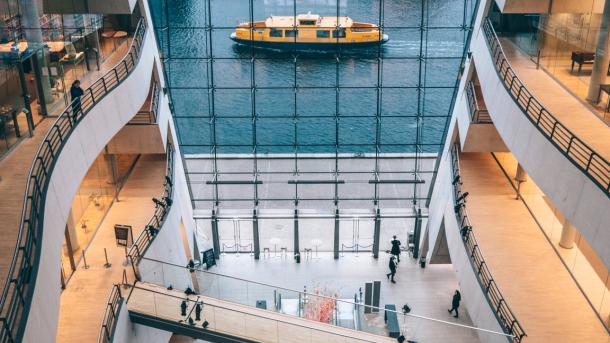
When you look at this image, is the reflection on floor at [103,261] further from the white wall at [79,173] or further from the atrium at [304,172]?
the white wall at [79,173]

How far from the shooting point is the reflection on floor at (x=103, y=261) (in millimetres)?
14172

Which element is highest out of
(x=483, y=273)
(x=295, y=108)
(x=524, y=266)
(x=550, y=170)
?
(x=550, y=170)

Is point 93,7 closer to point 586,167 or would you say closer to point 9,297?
point 9,297

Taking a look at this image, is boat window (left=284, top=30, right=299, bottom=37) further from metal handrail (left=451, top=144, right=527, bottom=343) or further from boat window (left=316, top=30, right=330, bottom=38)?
metal handrail (left=451, top=144, right=527, bottom=343)

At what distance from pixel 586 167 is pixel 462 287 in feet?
19.1

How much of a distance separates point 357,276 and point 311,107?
597 centimetres

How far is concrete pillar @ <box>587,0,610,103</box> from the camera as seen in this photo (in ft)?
51.3

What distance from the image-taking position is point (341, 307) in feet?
54.3

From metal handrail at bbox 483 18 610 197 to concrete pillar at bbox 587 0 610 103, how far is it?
1206 millimetres

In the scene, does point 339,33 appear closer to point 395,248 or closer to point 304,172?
point 304,172

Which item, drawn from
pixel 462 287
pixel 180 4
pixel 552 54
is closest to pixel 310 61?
pixel 180 4

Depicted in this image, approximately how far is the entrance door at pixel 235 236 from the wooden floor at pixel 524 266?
7.59m

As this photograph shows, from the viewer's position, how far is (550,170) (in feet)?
45.8

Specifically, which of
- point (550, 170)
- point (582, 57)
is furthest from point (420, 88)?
point (550, 170)
